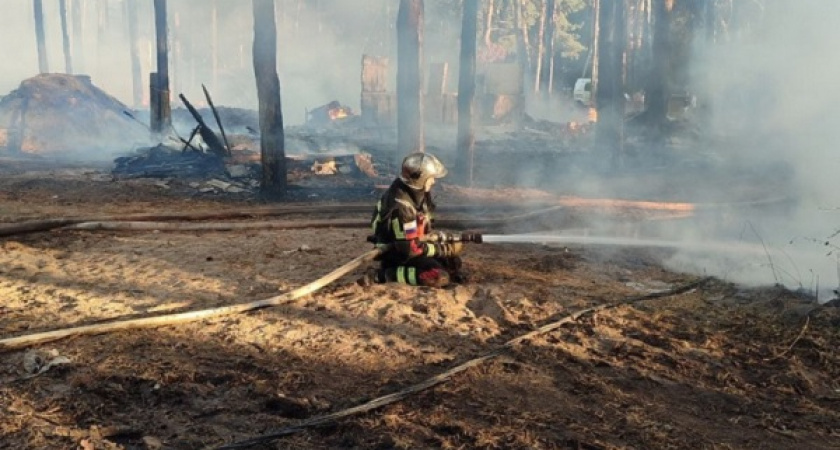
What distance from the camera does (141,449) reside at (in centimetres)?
356

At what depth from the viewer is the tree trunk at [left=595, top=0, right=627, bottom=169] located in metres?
17.4

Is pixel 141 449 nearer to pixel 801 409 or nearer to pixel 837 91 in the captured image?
pixel 801 409

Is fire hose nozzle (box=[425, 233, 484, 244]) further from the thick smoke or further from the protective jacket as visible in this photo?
the thick smoke

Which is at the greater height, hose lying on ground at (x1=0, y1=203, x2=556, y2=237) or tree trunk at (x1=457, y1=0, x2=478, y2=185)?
tree trunk at (x1=457, y1=0, x2=478, y2=185)

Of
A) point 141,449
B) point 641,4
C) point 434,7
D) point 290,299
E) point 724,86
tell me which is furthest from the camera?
point 434,7

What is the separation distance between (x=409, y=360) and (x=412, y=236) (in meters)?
1.74

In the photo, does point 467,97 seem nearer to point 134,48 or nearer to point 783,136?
point 783,136

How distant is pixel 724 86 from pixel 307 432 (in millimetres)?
22309

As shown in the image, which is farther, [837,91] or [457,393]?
[837,91]

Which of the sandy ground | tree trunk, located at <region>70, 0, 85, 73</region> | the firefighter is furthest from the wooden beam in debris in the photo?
tree trunk, located at <region>70, 0, 85, 73</region>

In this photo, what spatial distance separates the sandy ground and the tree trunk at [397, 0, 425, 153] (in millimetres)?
7416

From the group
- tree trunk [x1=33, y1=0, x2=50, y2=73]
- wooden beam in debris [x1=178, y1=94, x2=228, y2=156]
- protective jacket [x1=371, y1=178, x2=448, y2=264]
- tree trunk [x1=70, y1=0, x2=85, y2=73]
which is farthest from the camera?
tree trunk [x1=70, y1=0, x2=85, y2=73]

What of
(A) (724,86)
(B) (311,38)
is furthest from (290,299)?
(B) (311,38)

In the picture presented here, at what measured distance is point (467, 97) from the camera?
16188mm
